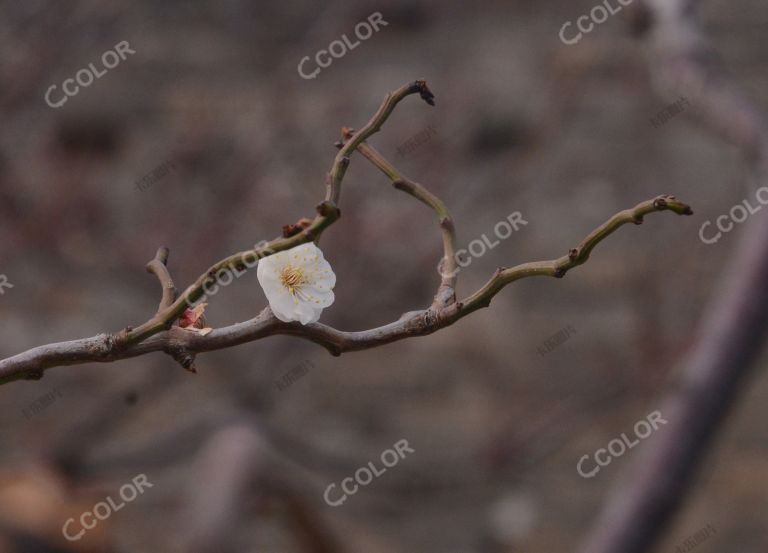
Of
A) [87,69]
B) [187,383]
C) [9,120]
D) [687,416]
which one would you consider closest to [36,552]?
[687,416]

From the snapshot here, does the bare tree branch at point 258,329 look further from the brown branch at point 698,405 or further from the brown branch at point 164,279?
the brown branch at point 698,405

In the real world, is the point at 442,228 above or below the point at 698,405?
above

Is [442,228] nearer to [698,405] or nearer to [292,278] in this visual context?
[292,278]

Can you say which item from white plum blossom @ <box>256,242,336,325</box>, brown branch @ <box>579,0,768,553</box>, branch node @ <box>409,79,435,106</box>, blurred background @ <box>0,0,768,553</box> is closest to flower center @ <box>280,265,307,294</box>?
white plum blossom @ <box>256,242,336,325</box>

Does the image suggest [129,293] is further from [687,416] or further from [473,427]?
[687,416]

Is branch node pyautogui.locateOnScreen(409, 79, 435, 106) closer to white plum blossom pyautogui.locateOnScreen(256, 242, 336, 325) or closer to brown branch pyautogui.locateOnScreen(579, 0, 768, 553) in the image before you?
white plum blossom pyautogui.locateOnScreen(256, 242, 336, 325)

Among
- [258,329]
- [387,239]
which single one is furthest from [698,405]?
[387,239]

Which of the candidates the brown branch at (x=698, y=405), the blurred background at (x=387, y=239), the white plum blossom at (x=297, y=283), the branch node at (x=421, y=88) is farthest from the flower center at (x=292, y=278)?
the blurred background at (x=387, y=239)
